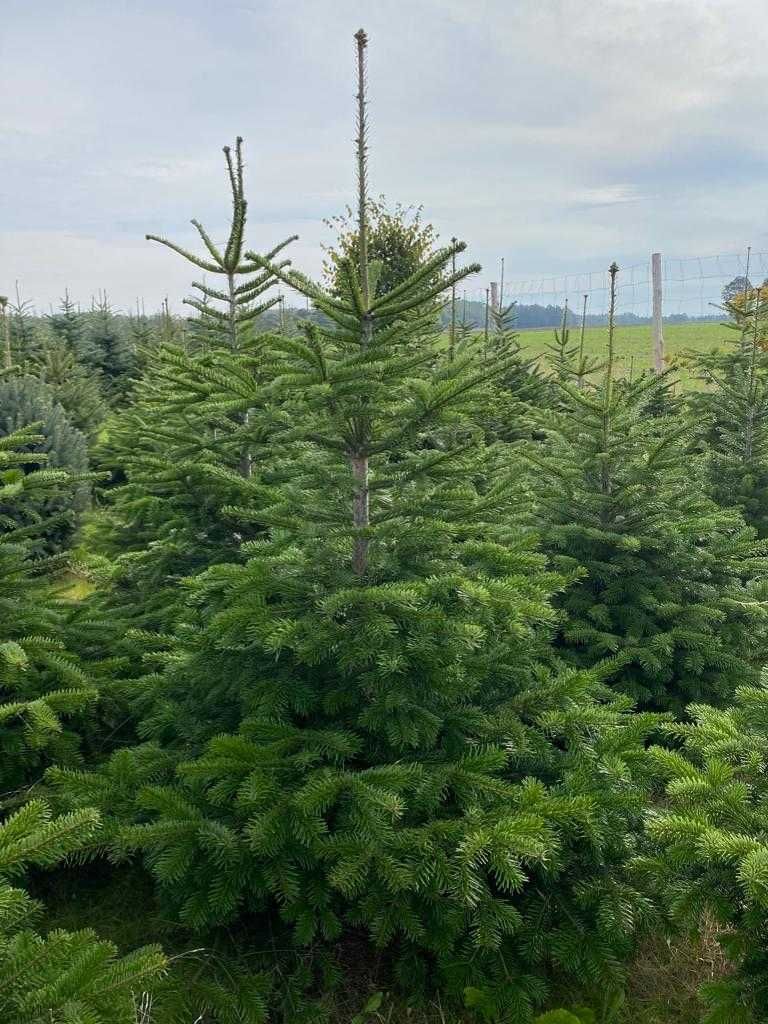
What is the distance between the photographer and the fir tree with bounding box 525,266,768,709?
4617 mm

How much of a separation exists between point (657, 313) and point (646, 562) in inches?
530

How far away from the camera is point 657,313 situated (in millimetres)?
16703

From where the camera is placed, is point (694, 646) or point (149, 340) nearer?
point (694, 646)

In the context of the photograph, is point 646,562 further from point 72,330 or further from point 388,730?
point 72,330

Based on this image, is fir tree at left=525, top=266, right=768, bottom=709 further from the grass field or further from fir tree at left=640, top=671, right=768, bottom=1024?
the grass field

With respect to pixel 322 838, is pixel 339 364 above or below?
above

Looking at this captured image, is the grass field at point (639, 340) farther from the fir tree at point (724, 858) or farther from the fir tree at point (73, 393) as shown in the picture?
the fir tree at point (724, 858)

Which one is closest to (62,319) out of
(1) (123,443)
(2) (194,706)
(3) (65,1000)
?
(1) (123,443)

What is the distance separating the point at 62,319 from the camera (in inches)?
709

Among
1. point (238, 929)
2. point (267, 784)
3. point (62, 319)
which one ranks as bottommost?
point (238, 929)

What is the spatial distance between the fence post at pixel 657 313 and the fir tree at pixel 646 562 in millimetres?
11973

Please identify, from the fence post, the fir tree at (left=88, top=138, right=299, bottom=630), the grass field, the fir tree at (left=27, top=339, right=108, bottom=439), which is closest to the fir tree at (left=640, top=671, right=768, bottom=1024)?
the fir tree at (left=88, top=138, right=299, bottom=630)

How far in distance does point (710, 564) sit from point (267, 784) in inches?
140

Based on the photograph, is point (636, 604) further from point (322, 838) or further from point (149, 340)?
point (149, 340)
